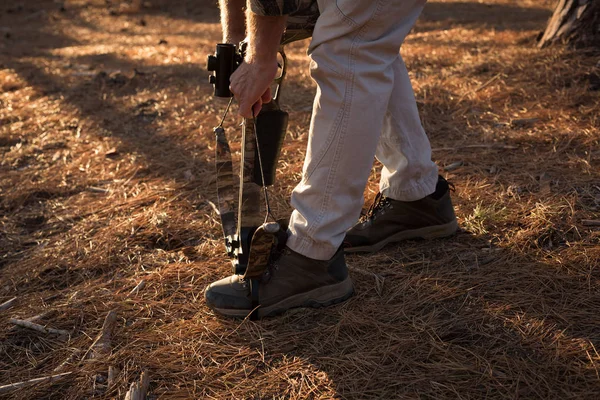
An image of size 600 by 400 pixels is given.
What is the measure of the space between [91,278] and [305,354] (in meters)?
1.02

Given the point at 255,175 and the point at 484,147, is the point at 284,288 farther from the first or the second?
the point at 484,147

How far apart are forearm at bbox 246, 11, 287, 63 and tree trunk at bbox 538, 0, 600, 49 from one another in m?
3.02

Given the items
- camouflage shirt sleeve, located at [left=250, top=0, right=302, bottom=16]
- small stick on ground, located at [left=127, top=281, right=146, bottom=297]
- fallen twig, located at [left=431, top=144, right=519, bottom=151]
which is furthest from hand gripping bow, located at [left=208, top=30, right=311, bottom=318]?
fallen twig, located at [left=431, top=144, right=519, bottom=151]

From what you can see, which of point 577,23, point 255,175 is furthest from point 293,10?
point 577,23

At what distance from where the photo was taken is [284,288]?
193 centimetres

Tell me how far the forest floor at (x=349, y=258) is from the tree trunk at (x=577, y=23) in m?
0.13

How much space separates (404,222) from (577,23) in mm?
2585

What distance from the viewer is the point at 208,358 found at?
5.72 ft

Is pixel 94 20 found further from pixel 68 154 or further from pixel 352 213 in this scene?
pixel 352 213

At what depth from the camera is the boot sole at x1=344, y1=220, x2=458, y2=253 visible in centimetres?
229

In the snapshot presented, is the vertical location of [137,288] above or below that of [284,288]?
below

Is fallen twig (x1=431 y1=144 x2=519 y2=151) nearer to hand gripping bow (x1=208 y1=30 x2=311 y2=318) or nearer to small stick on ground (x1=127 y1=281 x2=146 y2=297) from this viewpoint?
hand gripping bow (x1=208 y1=30 x2=311 y2=318)

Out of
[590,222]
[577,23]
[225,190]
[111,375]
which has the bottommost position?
[111,375]

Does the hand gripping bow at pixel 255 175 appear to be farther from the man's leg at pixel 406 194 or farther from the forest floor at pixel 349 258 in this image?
the man's leg at pixel 406 194
